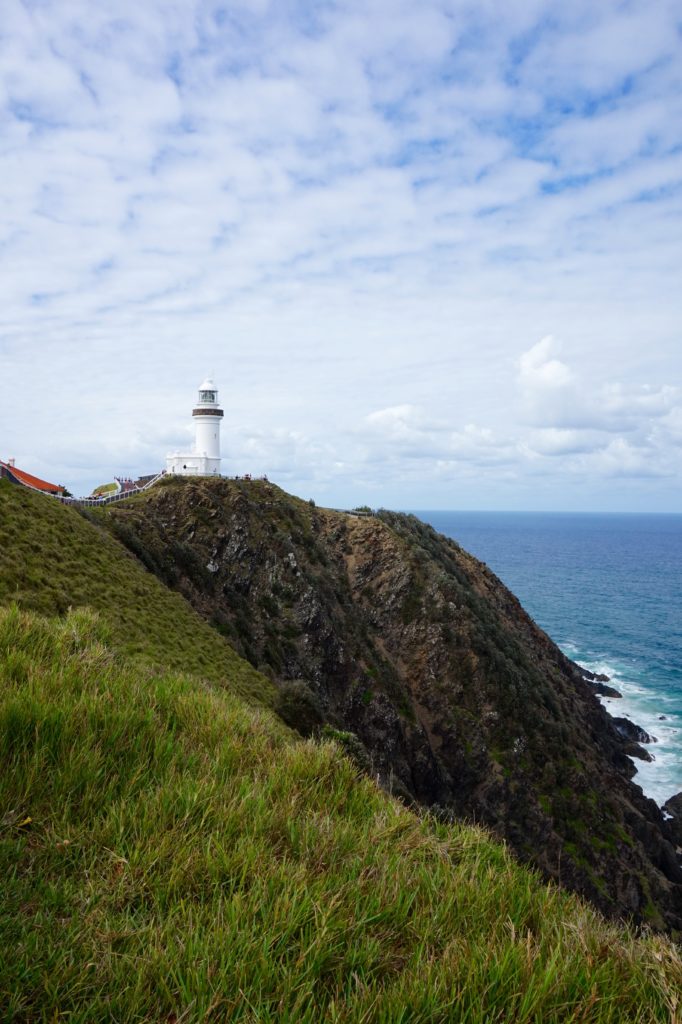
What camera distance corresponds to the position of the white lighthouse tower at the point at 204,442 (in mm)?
49969

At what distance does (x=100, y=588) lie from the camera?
2023 cm

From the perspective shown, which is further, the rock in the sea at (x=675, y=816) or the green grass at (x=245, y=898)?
the rock in the sea at (x=675, y=816)

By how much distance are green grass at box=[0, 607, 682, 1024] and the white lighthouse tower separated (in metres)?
46.3

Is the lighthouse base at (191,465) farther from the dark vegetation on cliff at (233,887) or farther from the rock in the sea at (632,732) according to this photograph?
the dark vegetation on cliff at (233,887)

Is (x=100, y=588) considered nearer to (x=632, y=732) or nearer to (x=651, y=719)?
(x=632, y=732)

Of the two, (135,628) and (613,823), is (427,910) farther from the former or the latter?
(613,823)

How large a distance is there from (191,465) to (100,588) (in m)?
31.2

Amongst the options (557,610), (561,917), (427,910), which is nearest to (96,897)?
(427,910)

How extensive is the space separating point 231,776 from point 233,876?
1.10 m

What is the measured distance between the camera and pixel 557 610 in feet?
320

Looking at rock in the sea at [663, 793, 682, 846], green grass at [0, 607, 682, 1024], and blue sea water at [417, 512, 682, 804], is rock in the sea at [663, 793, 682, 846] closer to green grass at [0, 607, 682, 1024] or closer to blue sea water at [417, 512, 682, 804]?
blue sea water at [417, 512, 682, 804]

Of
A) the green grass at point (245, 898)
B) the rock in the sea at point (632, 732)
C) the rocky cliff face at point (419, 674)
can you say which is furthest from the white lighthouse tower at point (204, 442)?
the green grass at point (245, 898)

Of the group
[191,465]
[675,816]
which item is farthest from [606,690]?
[191,465]

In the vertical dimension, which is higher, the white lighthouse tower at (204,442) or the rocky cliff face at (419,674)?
the white lighthouse tower at (204,442)
